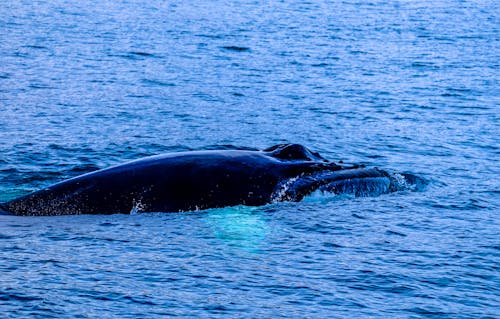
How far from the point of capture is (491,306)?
45.0 ft

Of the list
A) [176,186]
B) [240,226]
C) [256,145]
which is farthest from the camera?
[256,145]

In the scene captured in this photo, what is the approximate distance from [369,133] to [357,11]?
3504 centimetres

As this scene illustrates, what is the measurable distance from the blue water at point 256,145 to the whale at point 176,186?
0.22 metres

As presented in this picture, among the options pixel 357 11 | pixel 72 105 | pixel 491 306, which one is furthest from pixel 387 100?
pixel 357 11

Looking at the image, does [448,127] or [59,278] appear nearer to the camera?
[59,278]

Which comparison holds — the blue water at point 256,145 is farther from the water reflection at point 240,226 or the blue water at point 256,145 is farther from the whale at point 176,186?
the whale at point 176,186

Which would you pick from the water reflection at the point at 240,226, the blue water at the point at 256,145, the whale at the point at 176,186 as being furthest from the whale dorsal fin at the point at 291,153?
the water reflection at the point at 240,226

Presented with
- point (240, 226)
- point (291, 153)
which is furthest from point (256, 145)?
point (240, 226)

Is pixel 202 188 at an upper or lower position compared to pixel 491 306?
upper

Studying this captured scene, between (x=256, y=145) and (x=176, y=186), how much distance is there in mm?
9474

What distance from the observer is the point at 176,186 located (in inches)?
650

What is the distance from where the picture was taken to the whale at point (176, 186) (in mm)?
16422

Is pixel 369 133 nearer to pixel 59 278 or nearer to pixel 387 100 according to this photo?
pixel 387 100

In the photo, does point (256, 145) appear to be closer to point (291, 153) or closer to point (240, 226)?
point (291, 153)
